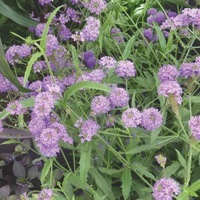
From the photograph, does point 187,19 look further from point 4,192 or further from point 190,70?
point 4,192

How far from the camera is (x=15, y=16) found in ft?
4.68

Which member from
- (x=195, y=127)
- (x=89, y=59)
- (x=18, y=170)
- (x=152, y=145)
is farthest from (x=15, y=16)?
(x=195, y=127)

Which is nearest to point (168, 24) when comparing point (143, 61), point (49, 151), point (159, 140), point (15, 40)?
point (143, 61)

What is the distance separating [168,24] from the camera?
1.19m

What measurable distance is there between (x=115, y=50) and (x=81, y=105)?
0.27 m

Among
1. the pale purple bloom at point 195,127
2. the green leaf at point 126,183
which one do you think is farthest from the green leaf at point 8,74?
the pale purple bloom at point 195,127

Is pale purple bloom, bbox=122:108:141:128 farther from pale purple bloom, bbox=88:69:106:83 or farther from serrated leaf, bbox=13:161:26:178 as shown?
serrated leaf, bbox=13:161:26:178

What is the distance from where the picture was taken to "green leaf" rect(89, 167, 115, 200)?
3.40ft

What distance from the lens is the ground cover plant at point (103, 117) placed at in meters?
0.89

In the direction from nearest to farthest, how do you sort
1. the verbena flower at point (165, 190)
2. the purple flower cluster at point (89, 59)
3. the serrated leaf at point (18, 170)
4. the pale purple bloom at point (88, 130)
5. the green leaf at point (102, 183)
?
the verbena flower at point (165, 190)
the pale purple bloom at point (88, 130)
the green leaf at point (102, 183)
the purple flower cluster at point (89, 59)
the serrated leaf at point (18, 170)

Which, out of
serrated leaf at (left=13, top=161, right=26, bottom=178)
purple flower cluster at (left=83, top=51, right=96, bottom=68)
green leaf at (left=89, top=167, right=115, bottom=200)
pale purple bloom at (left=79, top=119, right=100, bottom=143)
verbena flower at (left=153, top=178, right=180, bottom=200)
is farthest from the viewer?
serrated leaf at (left=13, top=161, right=26, bottom=178)

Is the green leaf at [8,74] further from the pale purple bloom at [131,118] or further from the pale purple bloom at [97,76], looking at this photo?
the pale purple bloom at [131,118]

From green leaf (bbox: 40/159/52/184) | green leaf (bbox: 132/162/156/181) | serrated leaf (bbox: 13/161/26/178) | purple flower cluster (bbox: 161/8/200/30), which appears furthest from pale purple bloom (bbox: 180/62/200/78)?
serrated leaf (bbox: 13/161/26/178)

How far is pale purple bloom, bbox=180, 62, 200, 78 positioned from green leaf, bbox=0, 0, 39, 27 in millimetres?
584
